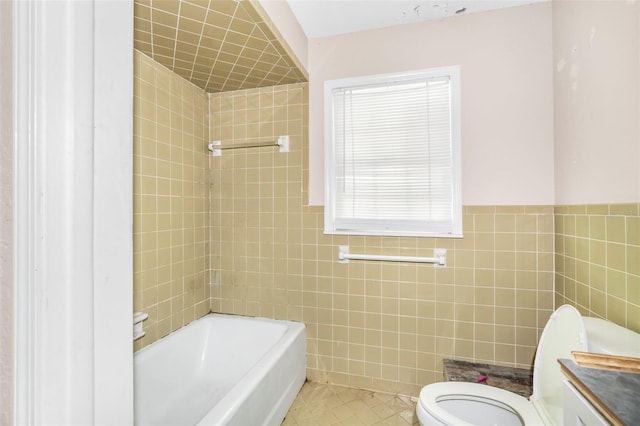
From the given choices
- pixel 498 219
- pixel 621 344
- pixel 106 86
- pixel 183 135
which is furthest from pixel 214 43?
pixel 621 344

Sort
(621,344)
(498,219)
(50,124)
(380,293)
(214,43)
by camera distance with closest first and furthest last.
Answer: (50,124)
(621,344)
(214,43)
(498,219)
(380,293)

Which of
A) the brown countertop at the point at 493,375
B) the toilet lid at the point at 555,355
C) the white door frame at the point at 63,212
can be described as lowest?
the brown countertop at the point at 493,375

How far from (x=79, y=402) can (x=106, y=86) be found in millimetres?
388

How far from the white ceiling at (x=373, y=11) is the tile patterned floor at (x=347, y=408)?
2387 millimetres

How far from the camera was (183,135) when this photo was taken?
2090 millimetres

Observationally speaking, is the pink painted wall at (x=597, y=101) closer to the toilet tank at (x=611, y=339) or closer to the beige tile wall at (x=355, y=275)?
the beige tile wall at (x=355, y=275)

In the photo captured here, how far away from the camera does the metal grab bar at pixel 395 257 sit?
6.35ft

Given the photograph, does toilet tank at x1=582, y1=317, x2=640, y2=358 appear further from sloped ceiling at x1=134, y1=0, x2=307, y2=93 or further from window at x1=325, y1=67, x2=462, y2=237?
sloped ceiling at x1=134, y1=0, x2=307, y2=93

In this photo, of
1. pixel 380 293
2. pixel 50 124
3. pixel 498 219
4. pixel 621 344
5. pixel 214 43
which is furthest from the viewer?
pixel 380 293

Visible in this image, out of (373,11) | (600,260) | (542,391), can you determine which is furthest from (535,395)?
(373,11)

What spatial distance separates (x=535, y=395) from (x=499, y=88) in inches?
64.0

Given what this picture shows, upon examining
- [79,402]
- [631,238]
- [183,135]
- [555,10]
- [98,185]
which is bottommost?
[79,402]

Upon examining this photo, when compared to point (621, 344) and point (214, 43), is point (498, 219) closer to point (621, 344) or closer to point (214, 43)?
point (621, 344)

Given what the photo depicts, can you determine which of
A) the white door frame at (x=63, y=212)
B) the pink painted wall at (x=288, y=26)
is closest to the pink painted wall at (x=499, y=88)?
the pink painted wall at (x=288, y=26)
